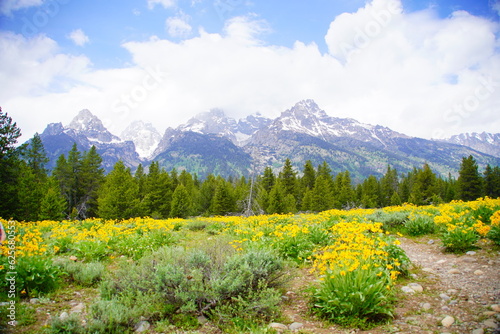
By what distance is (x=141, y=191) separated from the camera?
1971 inches

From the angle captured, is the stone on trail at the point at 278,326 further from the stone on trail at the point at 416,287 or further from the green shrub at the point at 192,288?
the stone on trail at the point at 416,287

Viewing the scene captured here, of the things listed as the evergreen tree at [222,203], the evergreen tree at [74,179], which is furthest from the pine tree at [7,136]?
the evergreen tree at [222,203]

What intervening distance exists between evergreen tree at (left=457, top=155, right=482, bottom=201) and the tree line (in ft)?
0.48

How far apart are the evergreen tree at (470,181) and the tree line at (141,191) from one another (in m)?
0.14

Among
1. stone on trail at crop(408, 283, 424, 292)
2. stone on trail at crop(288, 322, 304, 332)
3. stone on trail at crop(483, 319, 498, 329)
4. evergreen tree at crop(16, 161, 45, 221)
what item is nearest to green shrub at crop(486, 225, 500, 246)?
stone on trail at crop(408, 283, 424, 292)

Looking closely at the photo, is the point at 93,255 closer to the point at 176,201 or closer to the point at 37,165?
the point at 176,201

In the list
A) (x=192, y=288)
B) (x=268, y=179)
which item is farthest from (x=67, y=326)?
(x=268, y=179)

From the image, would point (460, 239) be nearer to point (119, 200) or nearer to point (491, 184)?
point (119, 200)

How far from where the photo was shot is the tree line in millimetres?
28484

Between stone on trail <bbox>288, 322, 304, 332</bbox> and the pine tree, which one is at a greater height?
the pine tree

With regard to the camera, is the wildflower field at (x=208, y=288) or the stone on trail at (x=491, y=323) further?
the wildflower field at (x=208, y=288)

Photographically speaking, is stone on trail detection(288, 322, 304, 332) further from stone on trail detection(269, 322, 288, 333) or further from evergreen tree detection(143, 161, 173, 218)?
evergreen tree detection(143, 161, 173, 218)

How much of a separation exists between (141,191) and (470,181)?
63.2 meters

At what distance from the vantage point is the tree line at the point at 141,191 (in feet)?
93.5
